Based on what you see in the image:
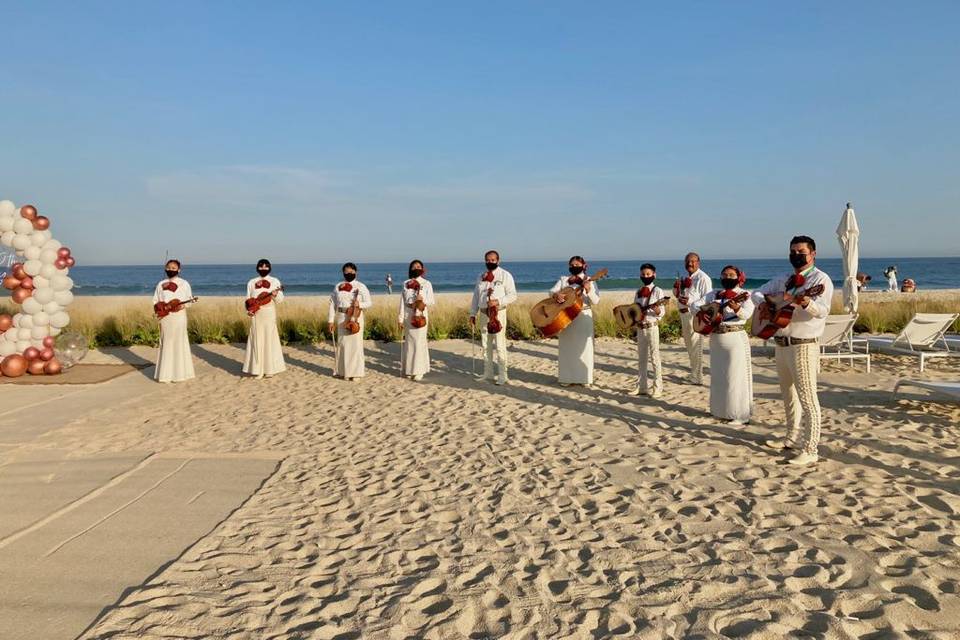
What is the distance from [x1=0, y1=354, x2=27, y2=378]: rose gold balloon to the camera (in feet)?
37.6

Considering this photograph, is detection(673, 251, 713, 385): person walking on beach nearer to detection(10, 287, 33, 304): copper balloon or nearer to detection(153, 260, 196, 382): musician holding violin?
detection(153, 260, 196, 382): musician holding violin

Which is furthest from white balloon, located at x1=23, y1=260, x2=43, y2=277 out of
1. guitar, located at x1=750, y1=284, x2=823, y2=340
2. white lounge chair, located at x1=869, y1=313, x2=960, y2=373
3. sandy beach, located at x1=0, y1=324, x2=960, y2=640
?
white lounge chair, located at x1=869, y1=313, x2=960, y2=373

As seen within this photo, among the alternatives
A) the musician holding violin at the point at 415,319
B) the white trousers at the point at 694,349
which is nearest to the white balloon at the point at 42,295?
the musician holding violin at the point at 415,319

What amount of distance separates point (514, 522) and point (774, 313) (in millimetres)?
3302

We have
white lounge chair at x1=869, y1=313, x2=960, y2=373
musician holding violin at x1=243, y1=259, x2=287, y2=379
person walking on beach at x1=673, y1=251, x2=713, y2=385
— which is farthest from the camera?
musician holding violin at x1=243, y1=259, x2=287, y2=379

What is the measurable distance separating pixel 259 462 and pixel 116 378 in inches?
260

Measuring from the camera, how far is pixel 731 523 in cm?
484

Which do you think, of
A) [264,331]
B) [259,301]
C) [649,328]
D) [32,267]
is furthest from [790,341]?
[32,267]

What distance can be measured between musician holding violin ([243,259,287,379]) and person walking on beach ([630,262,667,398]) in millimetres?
6311

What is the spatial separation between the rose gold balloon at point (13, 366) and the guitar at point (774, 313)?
39.4ft

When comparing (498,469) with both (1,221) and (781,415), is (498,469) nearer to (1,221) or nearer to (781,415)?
(781,415)

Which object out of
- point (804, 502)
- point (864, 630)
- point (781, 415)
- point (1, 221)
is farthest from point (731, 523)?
point (1, 221)

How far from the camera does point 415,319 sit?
36.7ft

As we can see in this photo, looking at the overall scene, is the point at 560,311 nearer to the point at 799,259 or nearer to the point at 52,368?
the point at 799,259
